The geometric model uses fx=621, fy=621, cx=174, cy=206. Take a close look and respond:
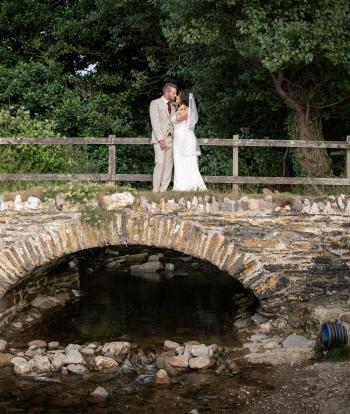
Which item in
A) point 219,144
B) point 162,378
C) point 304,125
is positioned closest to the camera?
point 162,378

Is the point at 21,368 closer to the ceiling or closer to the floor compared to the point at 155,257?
closer to the floor

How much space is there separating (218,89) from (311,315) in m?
6.27

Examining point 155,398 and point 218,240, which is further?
point 218,240

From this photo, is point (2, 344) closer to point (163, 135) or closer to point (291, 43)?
A: point (163, 135)

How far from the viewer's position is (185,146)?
989 cm

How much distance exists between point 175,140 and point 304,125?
3354 mm

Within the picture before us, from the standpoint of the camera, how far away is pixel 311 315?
8.73 meters

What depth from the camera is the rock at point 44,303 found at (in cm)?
1091

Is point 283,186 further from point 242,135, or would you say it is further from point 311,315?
point 311,315

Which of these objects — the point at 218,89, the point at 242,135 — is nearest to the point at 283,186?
the point at 242,135

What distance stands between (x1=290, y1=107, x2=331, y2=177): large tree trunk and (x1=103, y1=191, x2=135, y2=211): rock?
168 inches

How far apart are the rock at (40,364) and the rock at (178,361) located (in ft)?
5.22

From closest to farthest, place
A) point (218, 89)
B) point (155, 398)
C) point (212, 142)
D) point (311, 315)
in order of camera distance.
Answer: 1. point (155, 398)
2. point (311, 315)
3. point (212, 142)
4. point (218, 89)

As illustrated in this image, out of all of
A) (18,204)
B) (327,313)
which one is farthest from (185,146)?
(327,313)
